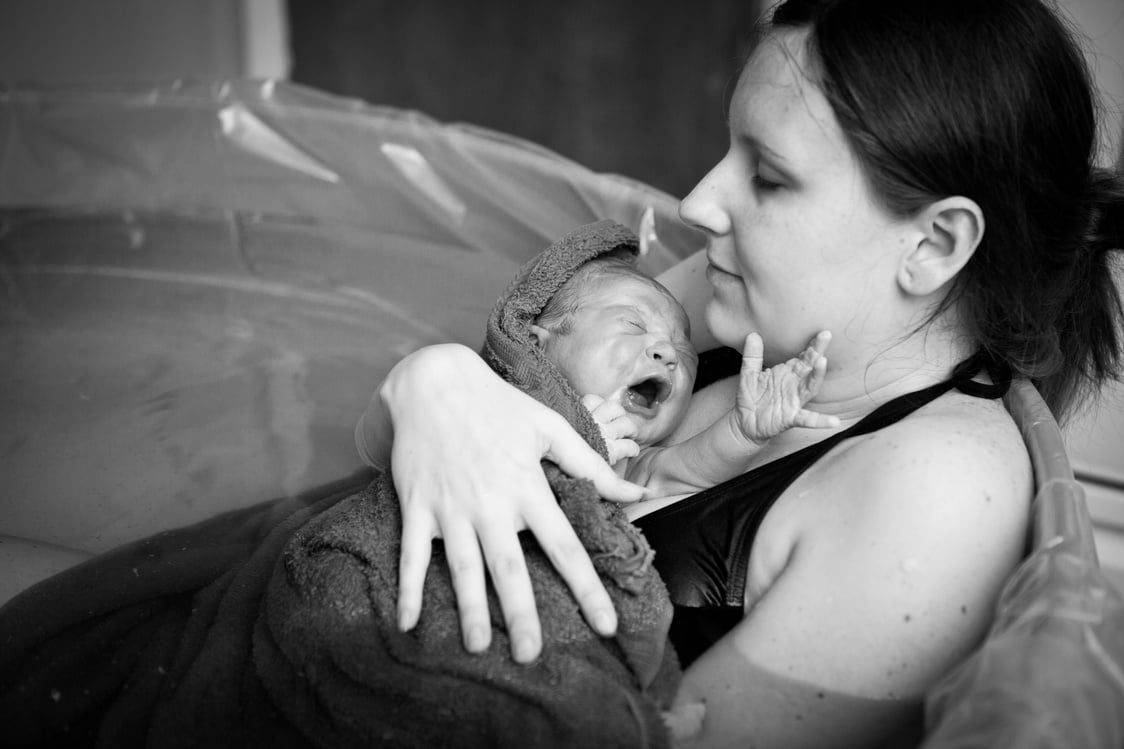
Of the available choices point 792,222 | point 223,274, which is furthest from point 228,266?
point 792,222

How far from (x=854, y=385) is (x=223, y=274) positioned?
1250mm

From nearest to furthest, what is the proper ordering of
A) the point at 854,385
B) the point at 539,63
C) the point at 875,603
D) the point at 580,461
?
1. the point at 875,603
2. the point at 580,461
3. the point at 854,385
4. the point at 539,63

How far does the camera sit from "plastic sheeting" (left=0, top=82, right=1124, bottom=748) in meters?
1.35

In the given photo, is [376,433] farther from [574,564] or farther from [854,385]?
[854,385]

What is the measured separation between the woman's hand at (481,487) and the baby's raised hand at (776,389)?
140 millimetres

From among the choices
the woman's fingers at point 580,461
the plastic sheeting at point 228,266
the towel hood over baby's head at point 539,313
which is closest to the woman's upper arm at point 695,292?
the towel hood over baby's head at point 539,313

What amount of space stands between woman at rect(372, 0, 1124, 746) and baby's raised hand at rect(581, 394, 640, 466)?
0.31 ft

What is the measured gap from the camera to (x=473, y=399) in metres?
0.96

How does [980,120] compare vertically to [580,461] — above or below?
above

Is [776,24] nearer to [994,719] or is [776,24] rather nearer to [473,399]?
[473,399]

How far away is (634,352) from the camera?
1.14m

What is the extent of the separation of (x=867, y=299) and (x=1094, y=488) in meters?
0.96

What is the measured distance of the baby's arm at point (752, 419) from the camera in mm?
994

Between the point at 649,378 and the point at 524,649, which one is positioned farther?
the point at 649,378
